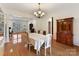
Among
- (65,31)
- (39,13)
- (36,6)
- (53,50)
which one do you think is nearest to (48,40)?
(53,50)

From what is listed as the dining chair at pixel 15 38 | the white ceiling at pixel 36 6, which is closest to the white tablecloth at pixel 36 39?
the dining chair at pixel 15 38

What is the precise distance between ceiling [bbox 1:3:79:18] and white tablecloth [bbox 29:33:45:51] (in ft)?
1.45

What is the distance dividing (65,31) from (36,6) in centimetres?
74

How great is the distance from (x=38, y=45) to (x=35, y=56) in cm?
22

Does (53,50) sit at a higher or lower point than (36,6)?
lower

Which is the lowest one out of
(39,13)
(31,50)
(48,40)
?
(31,50)

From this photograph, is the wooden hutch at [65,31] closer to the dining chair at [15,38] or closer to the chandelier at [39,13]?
the chandelier at [39,13]

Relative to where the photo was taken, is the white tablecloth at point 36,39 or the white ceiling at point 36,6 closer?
the white ceiling at point 36,6

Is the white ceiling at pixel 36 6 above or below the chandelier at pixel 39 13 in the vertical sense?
above

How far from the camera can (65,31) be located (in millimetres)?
2160

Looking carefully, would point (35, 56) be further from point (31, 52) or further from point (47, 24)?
point (47, 24)

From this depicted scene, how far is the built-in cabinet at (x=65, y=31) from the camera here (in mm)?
2104

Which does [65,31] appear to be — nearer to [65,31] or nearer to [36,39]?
[65,31]

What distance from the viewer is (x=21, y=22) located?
83.9 inches
